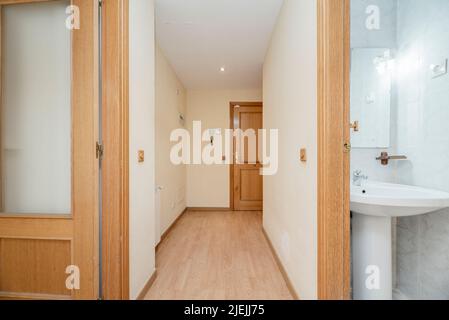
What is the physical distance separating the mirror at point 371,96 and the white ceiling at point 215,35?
952 mm

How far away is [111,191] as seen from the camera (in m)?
1.29

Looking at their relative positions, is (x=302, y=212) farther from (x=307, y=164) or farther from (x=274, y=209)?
(x=274, y=209)

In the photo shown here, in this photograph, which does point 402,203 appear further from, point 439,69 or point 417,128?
point 439,69

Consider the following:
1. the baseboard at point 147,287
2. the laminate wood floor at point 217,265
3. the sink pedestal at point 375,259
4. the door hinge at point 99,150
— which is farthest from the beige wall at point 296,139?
the door hinge at point 99,150

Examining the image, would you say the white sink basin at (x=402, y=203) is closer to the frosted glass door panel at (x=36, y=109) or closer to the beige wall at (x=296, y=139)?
the beige wall at (x=296, y=139)

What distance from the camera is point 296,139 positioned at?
1570 millimetres

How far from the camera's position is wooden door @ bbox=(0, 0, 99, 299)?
1252mm

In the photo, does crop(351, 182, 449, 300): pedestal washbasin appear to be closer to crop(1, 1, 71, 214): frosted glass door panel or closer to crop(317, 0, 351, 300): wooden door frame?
crop(317, 0, 351, 300): wooden door frame

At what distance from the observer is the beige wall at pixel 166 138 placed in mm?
2645

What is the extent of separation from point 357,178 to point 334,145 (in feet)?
1.96

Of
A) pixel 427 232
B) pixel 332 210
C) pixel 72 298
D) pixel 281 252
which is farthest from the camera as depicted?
pixel 281 252

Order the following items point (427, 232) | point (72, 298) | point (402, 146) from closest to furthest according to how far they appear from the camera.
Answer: point (72, 298)
point (427, 232)
point (402, 146)

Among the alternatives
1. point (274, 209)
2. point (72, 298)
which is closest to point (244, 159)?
point (274, 209)

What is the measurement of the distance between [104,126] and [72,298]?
1063mm
